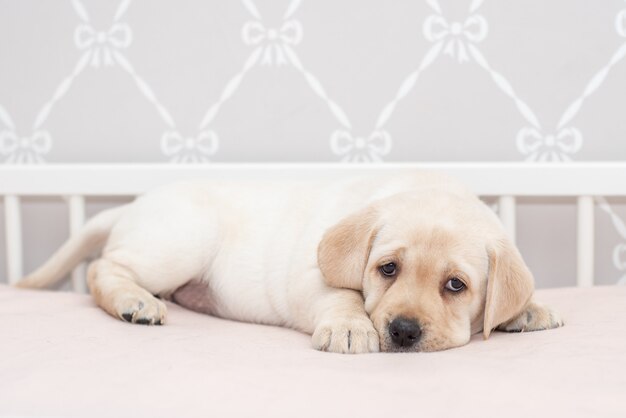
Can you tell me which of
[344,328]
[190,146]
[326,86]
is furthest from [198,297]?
[326,86]

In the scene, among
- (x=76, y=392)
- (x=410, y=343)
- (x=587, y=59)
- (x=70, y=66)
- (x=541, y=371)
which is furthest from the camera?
(x=70, y=66)

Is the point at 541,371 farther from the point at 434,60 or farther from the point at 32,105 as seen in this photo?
the point at 32,105

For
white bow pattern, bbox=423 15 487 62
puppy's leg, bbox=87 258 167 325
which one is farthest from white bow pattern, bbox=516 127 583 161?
puppy's leg, bbox=87 258 167 325

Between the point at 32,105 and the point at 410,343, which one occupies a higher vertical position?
the point at 32,105

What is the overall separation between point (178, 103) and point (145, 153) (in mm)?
214

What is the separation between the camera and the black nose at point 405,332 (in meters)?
1.46

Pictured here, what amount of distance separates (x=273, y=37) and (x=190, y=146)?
1.57ft

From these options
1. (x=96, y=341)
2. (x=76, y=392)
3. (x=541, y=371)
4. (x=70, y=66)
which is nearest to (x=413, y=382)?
(x=541, y=371)

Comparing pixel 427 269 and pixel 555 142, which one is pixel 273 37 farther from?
pixel 427 269

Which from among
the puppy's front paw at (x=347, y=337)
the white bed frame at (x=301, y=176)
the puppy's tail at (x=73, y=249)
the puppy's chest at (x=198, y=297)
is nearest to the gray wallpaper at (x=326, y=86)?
the white bed frame at (x=301, y=176)

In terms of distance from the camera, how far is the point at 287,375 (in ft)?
4.03

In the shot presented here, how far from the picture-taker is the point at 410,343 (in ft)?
4.82

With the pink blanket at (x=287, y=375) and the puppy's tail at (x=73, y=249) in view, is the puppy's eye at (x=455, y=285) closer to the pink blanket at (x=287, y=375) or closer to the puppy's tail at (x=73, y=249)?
the pink blanket at (x=287, y=375)

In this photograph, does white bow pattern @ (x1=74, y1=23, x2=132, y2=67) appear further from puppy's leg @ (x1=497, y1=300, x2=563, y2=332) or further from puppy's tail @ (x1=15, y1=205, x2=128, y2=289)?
puppy's leg @ (x1=497, y1=300, x2=563, y2=332)
